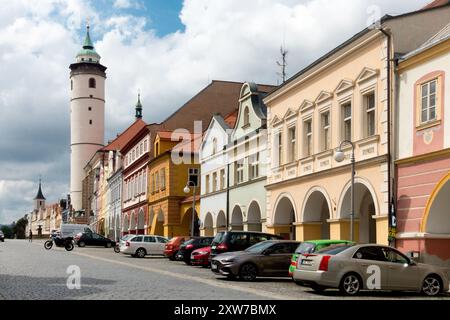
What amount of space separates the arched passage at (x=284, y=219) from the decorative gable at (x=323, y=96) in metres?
6.49

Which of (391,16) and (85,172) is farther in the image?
(85,172)

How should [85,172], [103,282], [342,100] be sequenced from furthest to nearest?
[85,172] → [342,100] → [103,282]

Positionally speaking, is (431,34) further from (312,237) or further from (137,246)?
(137,246)

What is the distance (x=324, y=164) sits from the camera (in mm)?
32188

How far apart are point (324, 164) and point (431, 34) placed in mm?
7515

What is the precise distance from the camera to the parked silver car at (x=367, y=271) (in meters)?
19.5

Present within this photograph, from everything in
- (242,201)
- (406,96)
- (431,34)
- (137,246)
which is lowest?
(137,246)

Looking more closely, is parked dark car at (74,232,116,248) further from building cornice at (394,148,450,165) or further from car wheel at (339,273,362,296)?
car wheel at (339,273,362,296)

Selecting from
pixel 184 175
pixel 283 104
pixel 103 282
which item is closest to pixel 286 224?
pixel 283 104

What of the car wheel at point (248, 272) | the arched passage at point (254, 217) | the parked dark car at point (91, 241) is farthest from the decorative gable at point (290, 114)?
the parked dark car at point (91, 241)

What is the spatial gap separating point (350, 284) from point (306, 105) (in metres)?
15.8

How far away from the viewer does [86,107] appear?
120m

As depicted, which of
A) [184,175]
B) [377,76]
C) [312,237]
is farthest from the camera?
[184,175]

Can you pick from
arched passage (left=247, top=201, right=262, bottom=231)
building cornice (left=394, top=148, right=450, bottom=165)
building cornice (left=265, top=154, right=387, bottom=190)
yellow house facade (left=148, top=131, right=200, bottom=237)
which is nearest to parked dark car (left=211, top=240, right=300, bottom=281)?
building cornice (left=265, top=154, right=387, bottom=190)
